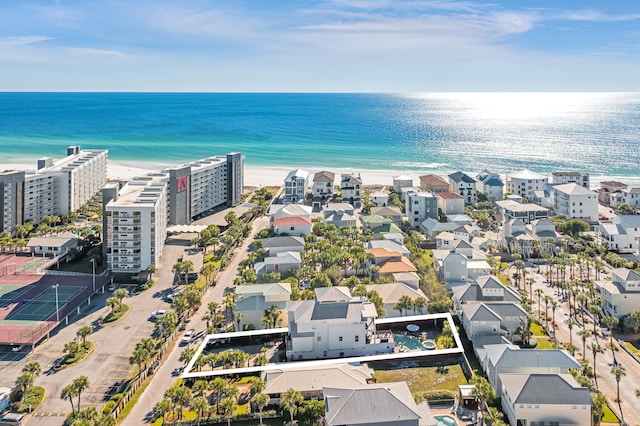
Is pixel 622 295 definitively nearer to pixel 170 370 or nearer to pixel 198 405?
pixel 198 405

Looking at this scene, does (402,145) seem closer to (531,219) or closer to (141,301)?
(531,219)

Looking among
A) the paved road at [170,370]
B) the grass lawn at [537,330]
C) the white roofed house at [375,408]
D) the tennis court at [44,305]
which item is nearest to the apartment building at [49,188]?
the tennis court at [44,305]

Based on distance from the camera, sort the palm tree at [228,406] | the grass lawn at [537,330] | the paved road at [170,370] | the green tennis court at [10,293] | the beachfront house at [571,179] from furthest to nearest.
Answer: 1. the beachfront house at [571,179]
2. the green tennis court at [10,293]
3. the grass lawn at [537,330]
4. the paved road at [170,370]
5. the palm tree at [228,406]

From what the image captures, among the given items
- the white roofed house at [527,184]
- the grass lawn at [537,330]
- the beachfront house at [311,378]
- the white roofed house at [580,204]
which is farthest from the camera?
the white roofed house at [527,184]

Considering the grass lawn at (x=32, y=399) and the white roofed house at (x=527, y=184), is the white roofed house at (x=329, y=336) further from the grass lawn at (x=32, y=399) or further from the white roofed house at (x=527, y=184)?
the white roofed house at (x=527, y=184)

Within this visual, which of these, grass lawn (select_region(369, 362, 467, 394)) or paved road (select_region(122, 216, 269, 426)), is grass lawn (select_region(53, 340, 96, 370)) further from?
grass lawn (select_region(369, 362, 467, 394))

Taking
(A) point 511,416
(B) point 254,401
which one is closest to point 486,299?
(A) point 511,416
